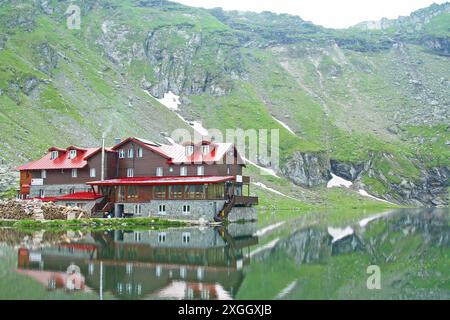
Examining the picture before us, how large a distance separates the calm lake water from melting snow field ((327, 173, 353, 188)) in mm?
118256

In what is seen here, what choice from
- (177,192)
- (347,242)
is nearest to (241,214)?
(177,192)

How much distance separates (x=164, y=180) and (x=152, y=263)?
1618 inches

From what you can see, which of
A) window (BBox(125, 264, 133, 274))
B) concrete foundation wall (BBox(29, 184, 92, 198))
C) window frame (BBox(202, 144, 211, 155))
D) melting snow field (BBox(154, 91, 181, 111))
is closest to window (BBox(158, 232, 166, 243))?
window (BBox(125, 264, 133, 274))

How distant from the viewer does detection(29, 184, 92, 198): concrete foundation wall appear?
8372 centimetres

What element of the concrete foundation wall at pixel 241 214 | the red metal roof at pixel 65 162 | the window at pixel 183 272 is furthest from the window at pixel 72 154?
the window at pixel 183 272

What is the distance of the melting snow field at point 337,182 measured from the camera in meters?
171

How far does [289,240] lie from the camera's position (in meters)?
51.7

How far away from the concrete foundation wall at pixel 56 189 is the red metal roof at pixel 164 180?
6.21 meters

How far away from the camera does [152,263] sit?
3384 cm

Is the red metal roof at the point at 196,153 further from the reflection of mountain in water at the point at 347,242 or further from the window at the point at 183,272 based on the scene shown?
the window at the point at 183,272

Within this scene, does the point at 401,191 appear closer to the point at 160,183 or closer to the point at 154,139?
the point at 154,139

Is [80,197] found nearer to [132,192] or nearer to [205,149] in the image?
[132,192]
